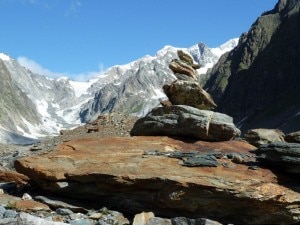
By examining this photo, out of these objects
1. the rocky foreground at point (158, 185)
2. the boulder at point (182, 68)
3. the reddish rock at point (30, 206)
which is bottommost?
the reddish rock at point (30, 206)

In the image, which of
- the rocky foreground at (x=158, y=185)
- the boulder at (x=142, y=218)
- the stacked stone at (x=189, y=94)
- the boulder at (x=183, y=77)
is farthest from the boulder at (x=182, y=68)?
the boulder at (x=142, y=218)

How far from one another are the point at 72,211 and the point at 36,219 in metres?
6.16

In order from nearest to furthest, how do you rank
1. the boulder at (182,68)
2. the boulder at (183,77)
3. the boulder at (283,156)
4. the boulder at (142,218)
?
the boulder at (142,218) → the boulder at (283,156) → the boulder at (183,77) → the boulder at (182,68)

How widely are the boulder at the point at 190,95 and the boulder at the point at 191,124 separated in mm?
2136

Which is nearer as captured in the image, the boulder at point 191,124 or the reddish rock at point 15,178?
the reddish rock at point 15,178

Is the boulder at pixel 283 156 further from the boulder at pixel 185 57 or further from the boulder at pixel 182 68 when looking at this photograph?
the boulder at pixel 185 57

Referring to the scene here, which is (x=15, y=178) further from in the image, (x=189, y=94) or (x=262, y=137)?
(x=262, y=137)

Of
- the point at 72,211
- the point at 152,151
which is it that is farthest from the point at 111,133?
the point at 72,211

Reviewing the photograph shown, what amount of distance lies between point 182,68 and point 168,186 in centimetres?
1200

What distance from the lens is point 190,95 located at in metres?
27.6

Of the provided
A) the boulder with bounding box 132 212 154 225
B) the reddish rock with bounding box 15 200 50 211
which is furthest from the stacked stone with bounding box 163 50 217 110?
the reddish rock with bounding box 15 200 50 211

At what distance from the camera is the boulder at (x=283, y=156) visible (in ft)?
66.6

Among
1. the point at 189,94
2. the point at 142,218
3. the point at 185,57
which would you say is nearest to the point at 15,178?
the point at 142,218

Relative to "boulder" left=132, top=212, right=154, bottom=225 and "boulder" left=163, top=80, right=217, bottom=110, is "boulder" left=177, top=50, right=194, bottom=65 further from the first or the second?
"boulder" left=132, top=212, right=154, bottom=225
